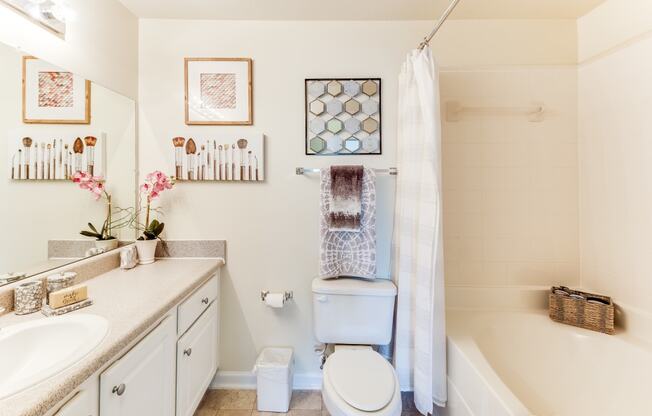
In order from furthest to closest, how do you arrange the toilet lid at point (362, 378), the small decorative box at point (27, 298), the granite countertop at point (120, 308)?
the toilet lid at point (362, 378), the small decorative box at point (27, 298), the granite countertop at point (120, 308)

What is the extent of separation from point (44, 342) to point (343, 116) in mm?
1675

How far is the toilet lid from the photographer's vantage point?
1114 millimetres

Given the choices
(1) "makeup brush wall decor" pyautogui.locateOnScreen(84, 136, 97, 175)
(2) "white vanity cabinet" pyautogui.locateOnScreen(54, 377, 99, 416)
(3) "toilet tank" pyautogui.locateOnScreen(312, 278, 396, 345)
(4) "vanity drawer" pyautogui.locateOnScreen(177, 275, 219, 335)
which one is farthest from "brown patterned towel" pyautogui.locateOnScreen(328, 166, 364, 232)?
(1) "makeup brush wall decor" pyautogui.locateOnScreen(84, 136, 97, 175)

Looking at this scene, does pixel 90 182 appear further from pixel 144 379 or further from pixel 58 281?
pixel 144 379

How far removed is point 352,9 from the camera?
1.64 m

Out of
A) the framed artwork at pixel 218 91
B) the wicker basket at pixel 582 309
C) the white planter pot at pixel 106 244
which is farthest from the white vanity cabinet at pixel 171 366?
the wicker basket at pixel 582 309

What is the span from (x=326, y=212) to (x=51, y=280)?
4.05ft

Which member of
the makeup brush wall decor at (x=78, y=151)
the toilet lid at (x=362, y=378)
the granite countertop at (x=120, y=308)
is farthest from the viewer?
the makeup brush wall decor at (x=78, y=151)

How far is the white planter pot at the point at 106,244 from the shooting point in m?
1.48

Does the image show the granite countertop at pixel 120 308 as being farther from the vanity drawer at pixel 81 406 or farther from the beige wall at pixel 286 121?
the beige wall at pixel 286 121

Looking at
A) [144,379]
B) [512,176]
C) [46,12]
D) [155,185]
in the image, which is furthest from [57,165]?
[512,176]

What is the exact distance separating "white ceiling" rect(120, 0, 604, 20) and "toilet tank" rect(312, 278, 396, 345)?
1.62 m

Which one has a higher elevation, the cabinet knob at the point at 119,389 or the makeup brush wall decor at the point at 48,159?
the makeup brush wall decor at the point at 48,159

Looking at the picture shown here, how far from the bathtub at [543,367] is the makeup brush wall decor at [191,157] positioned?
5.74ft
